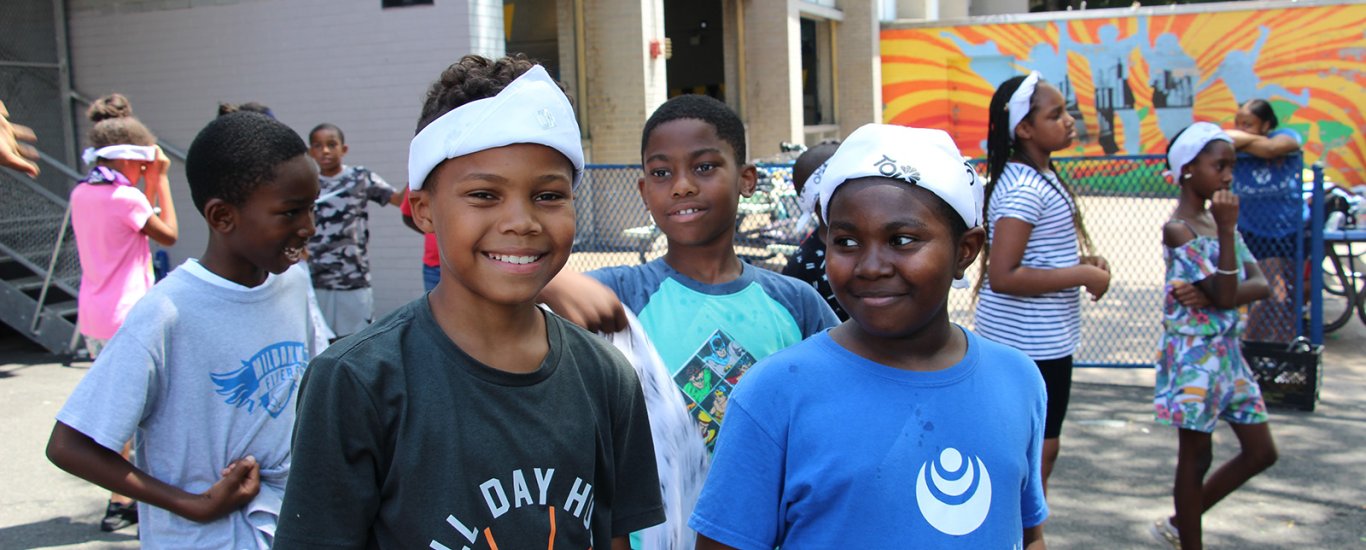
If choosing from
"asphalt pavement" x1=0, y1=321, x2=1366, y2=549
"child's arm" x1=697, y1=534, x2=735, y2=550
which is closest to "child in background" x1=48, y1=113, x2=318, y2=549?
"child's arm" x1=697, y1=534, x2=735, y2=550

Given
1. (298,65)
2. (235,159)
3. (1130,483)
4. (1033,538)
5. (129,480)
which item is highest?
(298,65)

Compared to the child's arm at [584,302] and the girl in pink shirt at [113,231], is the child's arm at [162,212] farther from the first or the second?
the child's arm at [584,302]

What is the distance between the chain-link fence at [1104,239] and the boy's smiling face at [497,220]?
11.9ft

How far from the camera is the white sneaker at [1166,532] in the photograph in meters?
4.82

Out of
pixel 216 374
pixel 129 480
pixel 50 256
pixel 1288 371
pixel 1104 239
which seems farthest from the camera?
pixel 1104 239

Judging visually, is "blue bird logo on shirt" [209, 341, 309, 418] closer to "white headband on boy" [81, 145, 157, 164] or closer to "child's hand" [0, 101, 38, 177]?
"child's hand" [0, 101, 38, 177]

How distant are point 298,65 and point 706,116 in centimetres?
859

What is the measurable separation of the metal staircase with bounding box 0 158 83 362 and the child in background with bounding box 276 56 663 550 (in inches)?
336

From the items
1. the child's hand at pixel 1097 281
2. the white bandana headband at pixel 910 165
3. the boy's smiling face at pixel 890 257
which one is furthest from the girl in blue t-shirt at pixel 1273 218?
the boy's smiling face at pixel 890 257

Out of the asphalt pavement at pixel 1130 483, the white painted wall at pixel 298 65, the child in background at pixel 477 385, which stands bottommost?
the asphalt pavement at pixel 1130 483

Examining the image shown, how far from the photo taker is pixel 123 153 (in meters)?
5.88

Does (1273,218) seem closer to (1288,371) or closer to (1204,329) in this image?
(1288,371)

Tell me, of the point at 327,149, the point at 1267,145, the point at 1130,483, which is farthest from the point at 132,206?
the point at 1267,145

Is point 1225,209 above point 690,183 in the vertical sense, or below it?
below
